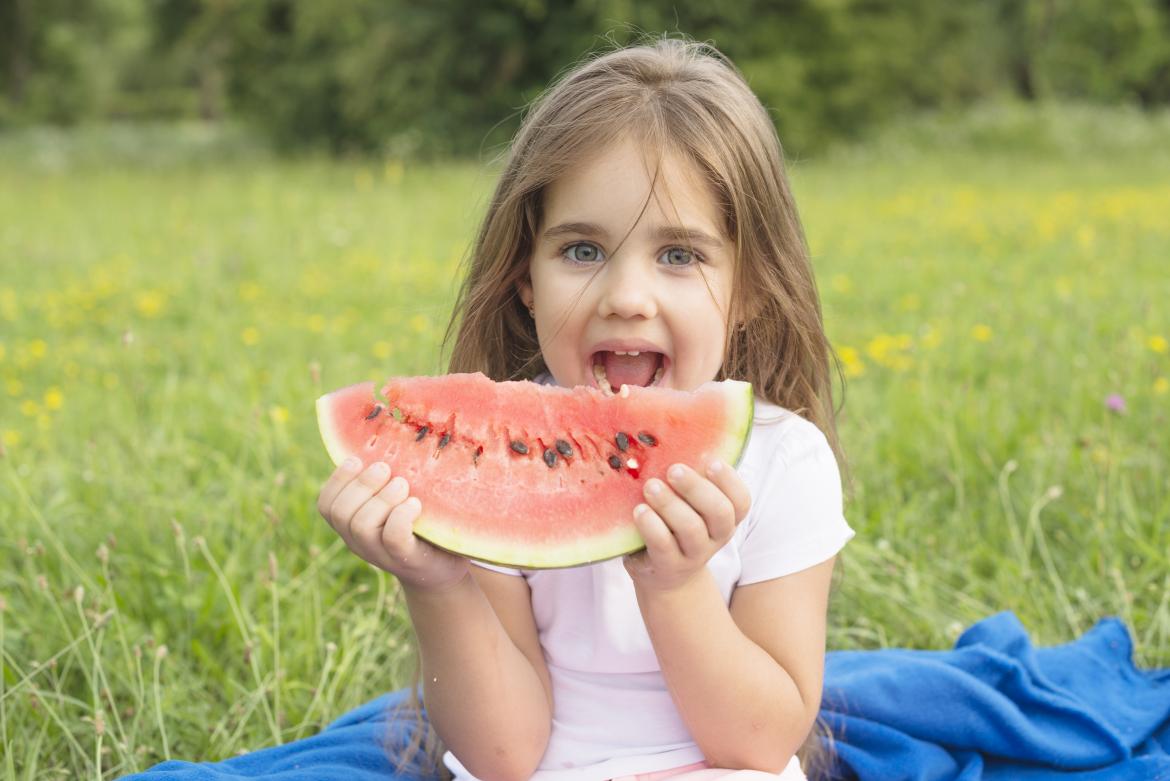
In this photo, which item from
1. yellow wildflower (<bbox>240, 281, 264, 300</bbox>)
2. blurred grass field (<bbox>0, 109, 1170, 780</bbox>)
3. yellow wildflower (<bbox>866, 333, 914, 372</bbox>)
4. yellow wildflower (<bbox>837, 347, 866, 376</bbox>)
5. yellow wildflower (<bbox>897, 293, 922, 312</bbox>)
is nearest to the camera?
blurred grass field (<bbox>0, 109, 1170, 780</bbox>)

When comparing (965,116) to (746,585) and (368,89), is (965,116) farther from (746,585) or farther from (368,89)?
(746,585)

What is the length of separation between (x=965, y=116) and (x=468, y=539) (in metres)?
17.2

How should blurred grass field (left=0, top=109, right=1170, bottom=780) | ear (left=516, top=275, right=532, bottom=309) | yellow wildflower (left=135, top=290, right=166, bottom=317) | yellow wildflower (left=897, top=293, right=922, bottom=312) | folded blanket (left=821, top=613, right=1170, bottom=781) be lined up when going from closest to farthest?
ear (left=516, top=275, right=532, bottom=309), folded blanket (left=821, top=613, right=1170, bottom=781), blurred grass field (left=0, top=109, right=1170, bottom=780), yellow wildflower (left=897, top=293, right=922, bottom=312), yellow wildflower (left=135, top=290, right=166, bottom=317)

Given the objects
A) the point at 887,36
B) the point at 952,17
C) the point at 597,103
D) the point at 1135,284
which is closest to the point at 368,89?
the point at 887,36

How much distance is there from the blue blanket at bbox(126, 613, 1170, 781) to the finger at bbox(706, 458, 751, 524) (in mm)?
927

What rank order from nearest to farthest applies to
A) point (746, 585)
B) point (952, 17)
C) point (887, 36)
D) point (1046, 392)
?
point (746, 585) → point (1046, 392) → point (887, 36) → point (952, 17)

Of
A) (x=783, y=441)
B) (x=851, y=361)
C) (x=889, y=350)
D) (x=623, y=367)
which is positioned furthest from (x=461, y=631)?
(x=889, y=350)

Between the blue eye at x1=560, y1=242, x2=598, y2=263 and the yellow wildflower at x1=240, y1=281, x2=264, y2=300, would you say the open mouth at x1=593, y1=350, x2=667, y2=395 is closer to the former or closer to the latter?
the blue eye at x1=560, y1=242, x2=598, y2=263

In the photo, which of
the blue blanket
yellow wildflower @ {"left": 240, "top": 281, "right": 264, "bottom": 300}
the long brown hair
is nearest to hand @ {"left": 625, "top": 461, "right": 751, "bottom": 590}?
the long brown hair

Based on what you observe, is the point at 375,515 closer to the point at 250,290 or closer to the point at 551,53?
the point at 250,290

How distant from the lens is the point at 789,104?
50.3 feet

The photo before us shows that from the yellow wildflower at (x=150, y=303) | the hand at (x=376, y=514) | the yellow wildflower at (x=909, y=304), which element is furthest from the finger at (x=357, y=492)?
the yellow wildflower at (x=150, y=303)

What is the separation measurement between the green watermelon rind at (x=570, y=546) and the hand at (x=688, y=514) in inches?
2.0

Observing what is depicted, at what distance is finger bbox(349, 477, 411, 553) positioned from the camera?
1.42m
